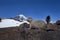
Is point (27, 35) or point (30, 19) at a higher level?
point (30, 19)

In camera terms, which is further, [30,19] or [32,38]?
[30,19]

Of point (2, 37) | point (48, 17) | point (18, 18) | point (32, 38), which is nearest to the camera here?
point (2, 37)

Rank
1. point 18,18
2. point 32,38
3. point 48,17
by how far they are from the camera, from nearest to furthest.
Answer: point 32,38 → point 18,18 → point 48,17

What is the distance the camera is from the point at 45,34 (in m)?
8.05

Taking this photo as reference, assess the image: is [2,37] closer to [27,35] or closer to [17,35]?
[17,35]

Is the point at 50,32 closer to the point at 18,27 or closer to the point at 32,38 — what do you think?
the point at 32,38

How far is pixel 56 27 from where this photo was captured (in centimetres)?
843

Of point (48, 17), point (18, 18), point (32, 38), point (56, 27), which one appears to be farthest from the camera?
point (48, 17)

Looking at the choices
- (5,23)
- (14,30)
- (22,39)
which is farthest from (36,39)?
(5,23)

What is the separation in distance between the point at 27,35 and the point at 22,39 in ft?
1.07

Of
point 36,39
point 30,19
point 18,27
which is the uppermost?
point 30,19

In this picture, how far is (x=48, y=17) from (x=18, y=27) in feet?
11.5

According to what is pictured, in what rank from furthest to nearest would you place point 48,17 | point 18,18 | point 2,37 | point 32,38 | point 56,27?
point 48,17, point 18,18, point 56,27, point 32,38, point 2,37

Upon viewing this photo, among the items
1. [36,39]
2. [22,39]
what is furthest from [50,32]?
[22,39]
